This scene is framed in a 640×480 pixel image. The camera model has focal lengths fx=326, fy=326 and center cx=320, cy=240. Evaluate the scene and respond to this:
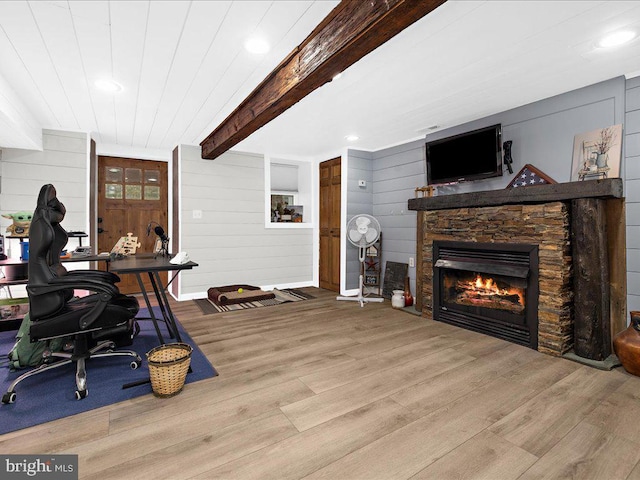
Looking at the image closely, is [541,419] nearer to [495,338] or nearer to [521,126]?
[495,338]

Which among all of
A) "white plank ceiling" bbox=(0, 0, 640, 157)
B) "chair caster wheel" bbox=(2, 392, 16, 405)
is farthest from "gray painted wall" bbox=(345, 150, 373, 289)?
"chair caster wheel" bbox=(2, 392, 16, 405)

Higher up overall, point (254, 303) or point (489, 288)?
point (489, 288)

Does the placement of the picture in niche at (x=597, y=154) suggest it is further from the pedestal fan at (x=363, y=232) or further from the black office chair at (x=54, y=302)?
the black office chair at (x=54, y=302)

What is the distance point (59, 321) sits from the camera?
6.71ft

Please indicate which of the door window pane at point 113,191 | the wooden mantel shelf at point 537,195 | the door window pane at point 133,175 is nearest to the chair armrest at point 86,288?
the wooden mantel shelf at point 537,195

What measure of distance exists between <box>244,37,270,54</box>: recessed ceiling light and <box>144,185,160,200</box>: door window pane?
3827 millimetres

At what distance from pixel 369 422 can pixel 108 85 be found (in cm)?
339

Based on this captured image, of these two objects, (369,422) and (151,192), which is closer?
(369,422)

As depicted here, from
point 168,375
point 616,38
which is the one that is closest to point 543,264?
point 616,38

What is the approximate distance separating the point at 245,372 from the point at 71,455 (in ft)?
3.57

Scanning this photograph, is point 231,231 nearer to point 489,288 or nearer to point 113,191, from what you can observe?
point 113,191

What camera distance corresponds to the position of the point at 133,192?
17.2 ft

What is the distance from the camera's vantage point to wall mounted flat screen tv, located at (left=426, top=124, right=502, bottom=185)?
338cm

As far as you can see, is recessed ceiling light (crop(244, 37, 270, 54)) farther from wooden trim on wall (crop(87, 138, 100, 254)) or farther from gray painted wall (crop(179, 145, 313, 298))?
wooden trim on wall (crop(87, 138, 100, 254))
